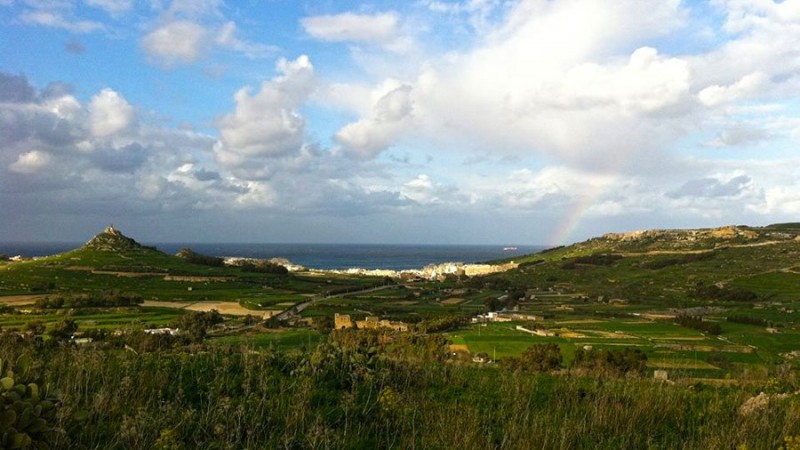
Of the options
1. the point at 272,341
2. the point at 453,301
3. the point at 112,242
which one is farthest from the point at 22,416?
the point at 112,242

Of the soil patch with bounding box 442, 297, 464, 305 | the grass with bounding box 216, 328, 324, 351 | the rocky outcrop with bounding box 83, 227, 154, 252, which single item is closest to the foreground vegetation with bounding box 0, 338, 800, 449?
the grass with bounding box 216, 328, 324, 351

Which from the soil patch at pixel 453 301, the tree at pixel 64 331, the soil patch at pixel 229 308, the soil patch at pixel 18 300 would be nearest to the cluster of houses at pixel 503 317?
the soil patch at pixel 453 301

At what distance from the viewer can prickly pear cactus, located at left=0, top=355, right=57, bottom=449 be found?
3.56 meters

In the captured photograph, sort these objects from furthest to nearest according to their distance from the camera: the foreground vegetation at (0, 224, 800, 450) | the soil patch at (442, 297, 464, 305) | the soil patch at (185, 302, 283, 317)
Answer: the soil patch at (442, 297, 464, 305) < the soil patch at (185, 302, 283, 317) < the foreground vegetation at (0, 224, 800, 450)

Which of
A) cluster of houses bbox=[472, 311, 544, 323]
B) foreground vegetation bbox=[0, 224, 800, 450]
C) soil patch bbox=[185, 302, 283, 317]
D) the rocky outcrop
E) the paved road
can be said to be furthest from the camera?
the rocky outcrop

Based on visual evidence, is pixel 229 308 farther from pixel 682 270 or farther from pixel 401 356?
pixel 682 270

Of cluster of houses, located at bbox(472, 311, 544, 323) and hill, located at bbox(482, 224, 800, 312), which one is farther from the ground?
hill, located at bbox(482, 224, 800, 312)

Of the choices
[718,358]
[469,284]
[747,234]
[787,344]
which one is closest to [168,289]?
[469,284]

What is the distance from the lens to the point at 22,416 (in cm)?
373

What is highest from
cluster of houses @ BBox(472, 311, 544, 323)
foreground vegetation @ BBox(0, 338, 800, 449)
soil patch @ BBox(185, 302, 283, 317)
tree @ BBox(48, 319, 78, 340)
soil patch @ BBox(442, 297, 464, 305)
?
foreground vegetation @ BBox(0, 338, 800, 449)

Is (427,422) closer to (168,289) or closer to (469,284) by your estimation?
(168,289)

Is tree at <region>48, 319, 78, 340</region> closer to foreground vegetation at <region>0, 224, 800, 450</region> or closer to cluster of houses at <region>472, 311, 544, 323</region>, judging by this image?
foreground vegetation at <region>0, 224, 800, 450</region>

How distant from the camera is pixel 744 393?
9.49 m

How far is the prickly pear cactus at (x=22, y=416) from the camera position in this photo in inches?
140
